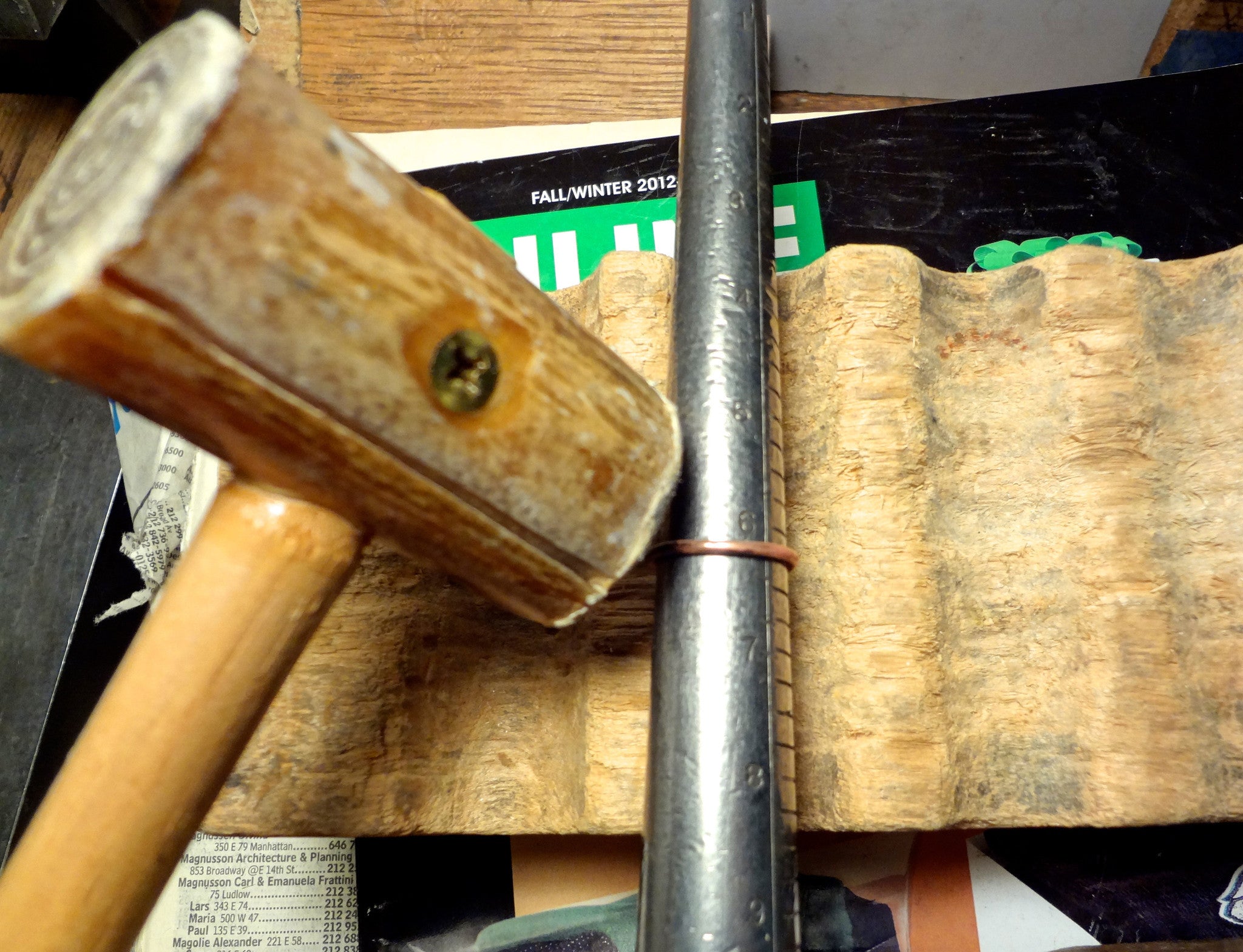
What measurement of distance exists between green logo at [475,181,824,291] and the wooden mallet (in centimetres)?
87

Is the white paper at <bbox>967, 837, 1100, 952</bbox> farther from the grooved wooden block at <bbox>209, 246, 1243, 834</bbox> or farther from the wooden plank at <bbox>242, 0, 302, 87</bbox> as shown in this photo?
the wooden plank at <bbox>242, 0, 302, 87</bbox>

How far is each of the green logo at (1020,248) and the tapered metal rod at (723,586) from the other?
69 centimetres

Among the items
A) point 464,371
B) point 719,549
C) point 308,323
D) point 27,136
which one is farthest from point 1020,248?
point 27,136

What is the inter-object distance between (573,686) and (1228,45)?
1822mm

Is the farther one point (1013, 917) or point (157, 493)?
point (157, 493)

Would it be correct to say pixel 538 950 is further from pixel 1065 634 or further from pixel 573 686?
pixel 1065 634

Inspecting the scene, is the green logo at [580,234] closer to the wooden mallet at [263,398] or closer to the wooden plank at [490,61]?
the wooden plank at [490,61]

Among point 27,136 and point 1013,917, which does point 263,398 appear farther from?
point 27,136

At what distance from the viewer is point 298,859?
1352mm

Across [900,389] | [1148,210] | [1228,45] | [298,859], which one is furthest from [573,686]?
[1228,45]

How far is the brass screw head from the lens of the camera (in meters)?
0.62

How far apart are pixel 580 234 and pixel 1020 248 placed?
2.69ft

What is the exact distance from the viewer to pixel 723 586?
0.81m

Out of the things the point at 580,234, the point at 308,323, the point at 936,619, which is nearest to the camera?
the point at 308,323
